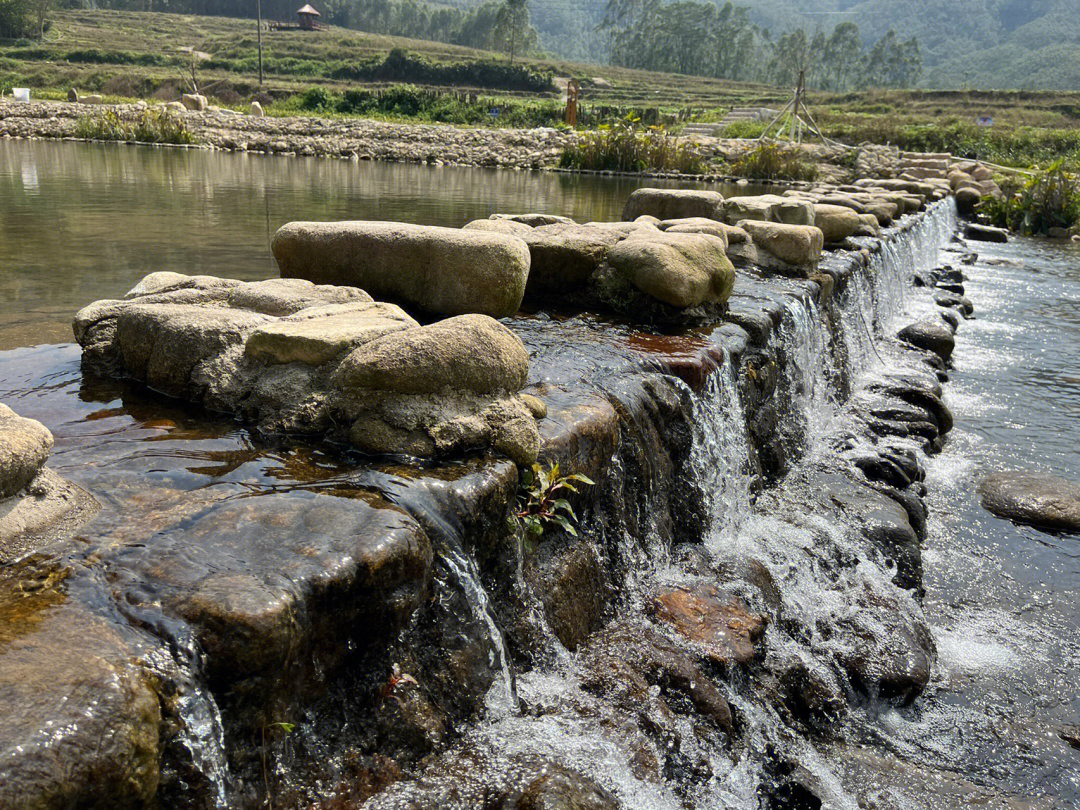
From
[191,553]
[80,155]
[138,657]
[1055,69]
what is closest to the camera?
[138,657]

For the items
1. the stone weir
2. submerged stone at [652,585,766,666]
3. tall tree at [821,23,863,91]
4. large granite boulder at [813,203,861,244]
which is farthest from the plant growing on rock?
tall tree at [821,23,863,91]

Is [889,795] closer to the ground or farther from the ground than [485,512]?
closer to the ground

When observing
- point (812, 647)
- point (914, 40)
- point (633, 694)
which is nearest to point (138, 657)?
point (633, 694)

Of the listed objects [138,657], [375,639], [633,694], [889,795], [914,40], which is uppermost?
[914,40]

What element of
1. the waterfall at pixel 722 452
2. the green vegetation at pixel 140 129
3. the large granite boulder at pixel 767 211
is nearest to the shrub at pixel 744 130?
the green vegetation at pixel 140 129

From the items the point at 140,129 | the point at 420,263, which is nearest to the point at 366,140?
the point at 140,129

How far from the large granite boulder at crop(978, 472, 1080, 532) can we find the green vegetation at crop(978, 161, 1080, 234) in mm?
15563

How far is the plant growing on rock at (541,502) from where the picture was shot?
9.63 ft

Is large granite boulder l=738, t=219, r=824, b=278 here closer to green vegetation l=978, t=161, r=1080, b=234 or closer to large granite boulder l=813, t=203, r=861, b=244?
large granite boulder l=813, t=203, r=861, b=244

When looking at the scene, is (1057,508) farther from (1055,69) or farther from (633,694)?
(1055,69)

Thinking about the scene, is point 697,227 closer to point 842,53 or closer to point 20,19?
point 20,19

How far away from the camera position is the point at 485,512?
2.68 metres

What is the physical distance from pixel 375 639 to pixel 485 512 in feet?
1.94

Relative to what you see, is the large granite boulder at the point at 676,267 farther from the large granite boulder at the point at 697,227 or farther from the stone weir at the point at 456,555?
the large granite boulder at the point at 697,227
